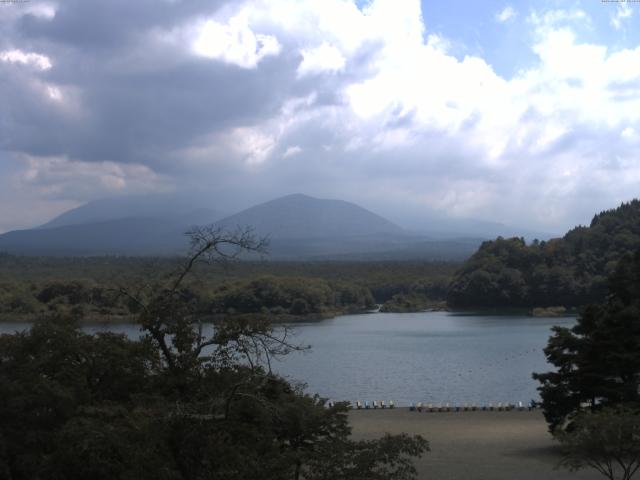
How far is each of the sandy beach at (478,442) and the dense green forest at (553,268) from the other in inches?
1727

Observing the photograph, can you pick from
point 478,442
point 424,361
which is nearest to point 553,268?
point 424,361

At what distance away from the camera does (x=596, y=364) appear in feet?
48.1

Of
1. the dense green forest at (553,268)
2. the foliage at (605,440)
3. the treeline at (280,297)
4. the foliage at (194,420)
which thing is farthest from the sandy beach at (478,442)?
the dense green forest at (553,268)

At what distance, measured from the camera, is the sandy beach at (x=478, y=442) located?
1345 cm

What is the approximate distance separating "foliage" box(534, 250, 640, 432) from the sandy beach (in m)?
0.99

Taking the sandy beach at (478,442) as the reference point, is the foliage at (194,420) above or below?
above

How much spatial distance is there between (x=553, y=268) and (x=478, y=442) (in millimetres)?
51825

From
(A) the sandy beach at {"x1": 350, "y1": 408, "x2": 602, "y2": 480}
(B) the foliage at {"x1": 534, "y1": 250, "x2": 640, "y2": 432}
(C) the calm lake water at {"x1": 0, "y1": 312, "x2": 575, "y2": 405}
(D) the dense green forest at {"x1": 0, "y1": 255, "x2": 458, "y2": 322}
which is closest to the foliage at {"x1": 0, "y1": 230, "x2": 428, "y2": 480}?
(A) the sandy beach at {"x1": 350, "y1": 408, "x2": 602, "y2": 480}

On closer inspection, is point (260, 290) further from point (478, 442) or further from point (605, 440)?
point (605, 440)

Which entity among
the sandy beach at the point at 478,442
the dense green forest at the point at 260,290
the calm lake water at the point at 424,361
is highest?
the dense green forest at the point at 260,290

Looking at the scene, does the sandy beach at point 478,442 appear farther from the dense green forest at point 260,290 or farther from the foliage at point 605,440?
the dense green forest at point 260,290

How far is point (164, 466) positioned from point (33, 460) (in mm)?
3232

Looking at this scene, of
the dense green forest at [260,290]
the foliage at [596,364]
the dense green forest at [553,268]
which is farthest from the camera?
the dense green forest at [553,268]

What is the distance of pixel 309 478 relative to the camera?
6.96m
